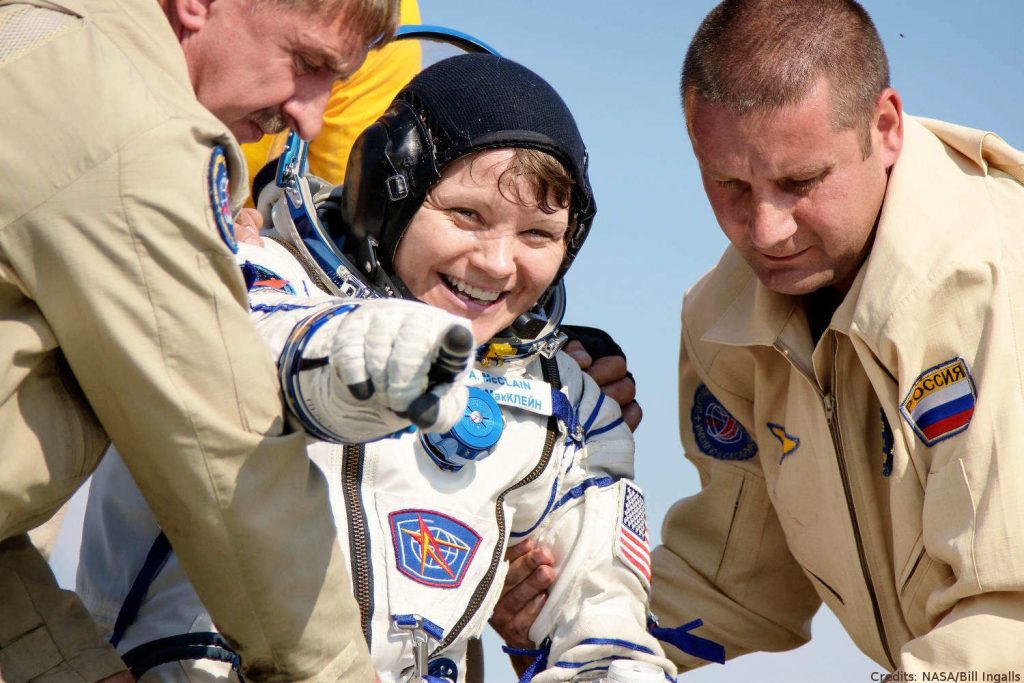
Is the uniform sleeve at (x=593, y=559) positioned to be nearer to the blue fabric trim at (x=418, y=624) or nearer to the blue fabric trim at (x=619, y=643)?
the blue fabric trim at (x=619, y=643)

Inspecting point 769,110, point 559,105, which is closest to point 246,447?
point 559,105

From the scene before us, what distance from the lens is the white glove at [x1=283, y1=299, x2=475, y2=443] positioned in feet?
6.60

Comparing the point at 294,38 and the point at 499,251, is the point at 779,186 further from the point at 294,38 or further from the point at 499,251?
the point at 294,38

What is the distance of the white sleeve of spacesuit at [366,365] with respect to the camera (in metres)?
2.02

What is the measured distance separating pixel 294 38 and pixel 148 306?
2.98ft

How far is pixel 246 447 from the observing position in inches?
88.5

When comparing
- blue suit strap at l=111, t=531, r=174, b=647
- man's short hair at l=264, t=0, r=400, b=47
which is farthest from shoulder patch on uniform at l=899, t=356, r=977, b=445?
blue suit strap at l=111, t=531, r=174, b=647

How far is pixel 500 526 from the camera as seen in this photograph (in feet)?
11.6

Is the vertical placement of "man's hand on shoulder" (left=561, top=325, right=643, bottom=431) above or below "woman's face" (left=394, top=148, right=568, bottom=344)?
below

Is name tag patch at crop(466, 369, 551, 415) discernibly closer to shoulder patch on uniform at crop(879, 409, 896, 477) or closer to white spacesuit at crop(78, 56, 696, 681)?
white spacesuit at crop(78, 56, 696, 681)

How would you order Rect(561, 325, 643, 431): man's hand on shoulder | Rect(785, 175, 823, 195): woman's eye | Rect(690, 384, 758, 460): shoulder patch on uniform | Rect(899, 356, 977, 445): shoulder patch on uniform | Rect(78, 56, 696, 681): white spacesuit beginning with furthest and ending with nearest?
Rect(690, 384, 758, 460): shoulder patch on uniform
Rect(561, 325, 643, 431): man's hand on shoulder
Rect(785, 175, 823, 195): woman's eye
Rect(899, 356, 977, 445): shoulder patch on uniform
Rect(78, 56, 696, 681): white spacesuit

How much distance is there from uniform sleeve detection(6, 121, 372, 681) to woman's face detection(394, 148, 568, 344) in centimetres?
123

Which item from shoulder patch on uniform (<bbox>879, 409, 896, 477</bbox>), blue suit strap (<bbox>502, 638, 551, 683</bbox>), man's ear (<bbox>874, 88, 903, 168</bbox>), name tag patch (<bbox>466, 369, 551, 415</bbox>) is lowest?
blue suit strap (<bbox>502, 638, 551, 683</bbox>)

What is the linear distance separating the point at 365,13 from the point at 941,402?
187 centimetres
